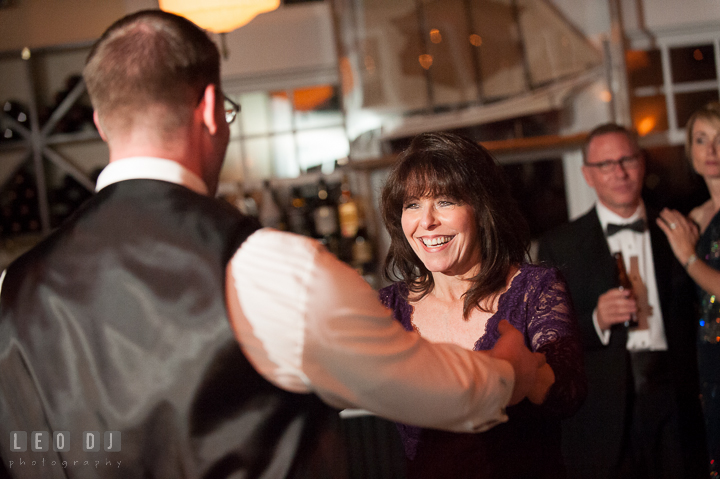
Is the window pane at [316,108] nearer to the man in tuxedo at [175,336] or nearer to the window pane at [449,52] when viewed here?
the window pane at [449,52]

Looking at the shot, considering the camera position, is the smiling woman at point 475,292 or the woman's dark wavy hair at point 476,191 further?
the woman's dark wavy hair at point 476,191

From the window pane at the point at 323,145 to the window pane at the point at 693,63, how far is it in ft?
7.84

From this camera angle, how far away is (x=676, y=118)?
426 centimetres

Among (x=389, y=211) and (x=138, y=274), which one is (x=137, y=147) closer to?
(x=138, y=274)

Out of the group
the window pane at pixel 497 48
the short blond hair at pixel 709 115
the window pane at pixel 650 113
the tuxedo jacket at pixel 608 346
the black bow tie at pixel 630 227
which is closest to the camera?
the tuxedo jacket at pixel 608 346

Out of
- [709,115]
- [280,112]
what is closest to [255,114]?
[280,112]

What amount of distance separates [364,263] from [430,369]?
336cm

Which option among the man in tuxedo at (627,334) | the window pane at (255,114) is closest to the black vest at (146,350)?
the man in tuxedo at (627,334)

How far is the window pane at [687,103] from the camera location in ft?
14.0

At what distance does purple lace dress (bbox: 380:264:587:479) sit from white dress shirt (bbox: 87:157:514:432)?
0.58 m

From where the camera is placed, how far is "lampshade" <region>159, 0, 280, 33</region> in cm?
240

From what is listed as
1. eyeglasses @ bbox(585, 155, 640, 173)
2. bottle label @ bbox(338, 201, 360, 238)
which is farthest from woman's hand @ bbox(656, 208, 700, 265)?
bottle label @ bbox(338, 201, 360, 238)

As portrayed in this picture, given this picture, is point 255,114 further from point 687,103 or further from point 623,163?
point 687,103

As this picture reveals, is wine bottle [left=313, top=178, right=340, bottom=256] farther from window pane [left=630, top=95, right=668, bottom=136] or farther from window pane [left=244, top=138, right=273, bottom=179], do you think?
window pane [left=630, top=95, right=668, bottom=136]
